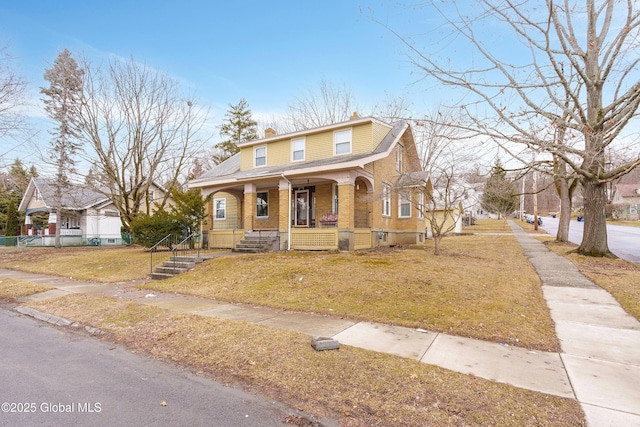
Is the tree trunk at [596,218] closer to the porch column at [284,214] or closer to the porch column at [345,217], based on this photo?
the porch column at [345,217]

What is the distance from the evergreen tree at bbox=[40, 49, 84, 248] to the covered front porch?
37.8ft

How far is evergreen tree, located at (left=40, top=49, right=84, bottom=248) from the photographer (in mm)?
A: 22344

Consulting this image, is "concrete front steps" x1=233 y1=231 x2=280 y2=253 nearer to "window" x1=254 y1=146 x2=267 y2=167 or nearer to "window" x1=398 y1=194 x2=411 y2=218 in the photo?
"window" x1=254 y1=146 x2=267 y2=167

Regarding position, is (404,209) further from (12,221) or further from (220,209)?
(12,221)

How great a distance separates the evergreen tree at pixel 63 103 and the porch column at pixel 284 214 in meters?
17.1

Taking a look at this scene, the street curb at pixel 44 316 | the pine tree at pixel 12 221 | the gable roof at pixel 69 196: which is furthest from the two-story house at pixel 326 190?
the pine tree at pixel 12 221

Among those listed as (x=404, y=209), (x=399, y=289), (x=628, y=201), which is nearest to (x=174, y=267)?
(x=399, y=289)

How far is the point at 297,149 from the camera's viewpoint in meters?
18.5

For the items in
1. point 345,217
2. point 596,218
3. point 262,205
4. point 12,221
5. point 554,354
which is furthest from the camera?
point 12,221

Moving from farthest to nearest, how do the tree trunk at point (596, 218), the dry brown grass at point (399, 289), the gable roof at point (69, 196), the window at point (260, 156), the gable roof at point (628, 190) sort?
the gable roof at point (628, 190) → the gable roof at point (69, 196) → the window at point (260, 156) → the tree trunk at point (596, 218) → the dry brown grass at point (399, 289)

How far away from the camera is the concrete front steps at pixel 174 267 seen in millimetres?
11452

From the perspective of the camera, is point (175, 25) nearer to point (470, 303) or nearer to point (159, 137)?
point (159, 137)

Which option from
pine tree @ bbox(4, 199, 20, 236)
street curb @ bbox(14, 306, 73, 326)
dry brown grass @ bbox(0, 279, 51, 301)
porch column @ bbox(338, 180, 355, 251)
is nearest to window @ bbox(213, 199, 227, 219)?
porch column @ bbox(338, 180, 355, 251)

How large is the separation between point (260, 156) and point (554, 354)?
57.8 ft
